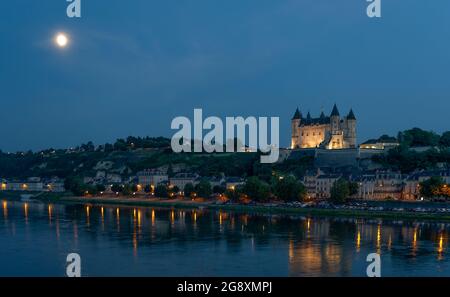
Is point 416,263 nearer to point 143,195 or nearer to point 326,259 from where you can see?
point 326,259

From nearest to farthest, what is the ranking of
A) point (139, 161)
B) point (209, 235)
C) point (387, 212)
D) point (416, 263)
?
point (416, 263) → point (209, 235) → point (387, 212) → point (139, 161)

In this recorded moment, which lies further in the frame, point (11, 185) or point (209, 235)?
point (11, 185)

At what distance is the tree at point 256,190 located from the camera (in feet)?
111

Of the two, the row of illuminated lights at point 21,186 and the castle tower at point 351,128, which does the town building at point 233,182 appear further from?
the row of illuminated lights at point 21,186

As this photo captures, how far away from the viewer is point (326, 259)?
15.5 m

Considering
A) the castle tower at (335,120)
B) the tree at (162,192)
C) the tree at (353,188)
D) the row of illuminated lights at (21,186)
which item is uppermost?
the castle tower at (335,120)

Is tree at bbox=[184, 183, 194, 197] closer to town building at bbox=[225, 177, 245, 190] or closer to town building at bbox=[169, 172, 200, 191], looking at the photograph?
town building at bbox=[225, 177, 245, 190]

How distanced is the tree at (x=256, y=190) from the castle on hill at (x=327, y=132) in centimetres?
1255

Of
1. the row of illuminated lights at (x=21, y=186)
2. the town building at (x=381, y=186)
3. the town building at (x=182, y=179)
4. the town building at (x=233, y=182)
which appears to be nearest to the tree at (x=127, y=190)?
the town building at (x=182, y=179)

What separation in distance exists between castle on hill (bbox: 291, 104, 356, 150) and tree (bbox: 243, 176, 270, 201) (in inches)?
494

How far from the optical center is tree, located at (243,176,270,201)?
1330 inches

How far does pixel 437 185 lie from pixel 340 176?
7.56 meters

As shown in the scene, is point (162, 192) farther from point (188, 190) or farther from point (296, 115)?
point (296, 115)
